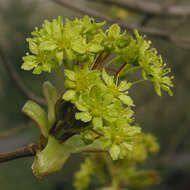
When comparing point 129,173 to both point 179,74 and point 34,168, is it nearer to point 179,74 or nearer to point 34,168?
point 34,168

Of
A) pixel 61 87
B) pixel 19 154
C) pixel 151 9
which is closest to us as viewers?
pixel 19 154

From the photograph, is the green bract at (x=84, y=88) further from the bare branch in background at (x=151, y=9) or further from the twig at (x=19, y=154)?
the bare branch in background at (x=151, y=9)

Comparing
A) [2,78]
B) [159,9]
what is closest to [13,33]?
[2,78]

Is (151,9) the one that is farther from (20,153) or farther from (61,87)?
(61,87)

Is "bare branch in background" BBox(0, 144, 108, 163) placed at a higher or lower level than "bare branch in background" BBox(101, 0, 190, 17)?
lower

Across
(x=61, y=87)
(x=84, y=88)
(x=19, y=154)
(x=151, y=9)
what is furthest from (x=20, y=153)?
(x=61, y=87)

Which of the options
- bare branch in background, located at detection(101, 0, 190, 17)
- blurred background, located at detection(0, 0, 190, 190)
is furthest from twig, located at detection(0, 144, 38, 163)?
blurred background, located at detection(0, 0, 190, 190)

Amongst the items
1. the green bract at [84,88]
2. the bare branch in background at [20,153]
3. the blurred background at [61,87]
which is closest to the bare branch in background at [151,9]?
the blurred background at [61,87]

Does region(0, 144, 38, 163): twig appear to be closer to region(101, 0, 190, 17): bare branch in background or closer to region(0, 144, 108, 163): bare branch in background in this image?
region(0, 144, 108, 163): bare branch in background

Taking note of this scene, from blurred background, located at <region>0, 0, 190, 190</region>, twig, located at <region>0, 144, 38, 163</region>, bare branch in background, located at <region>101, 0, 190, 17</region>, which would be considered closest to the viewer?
twig, located at <region>0, 144, 38, 163</region>
